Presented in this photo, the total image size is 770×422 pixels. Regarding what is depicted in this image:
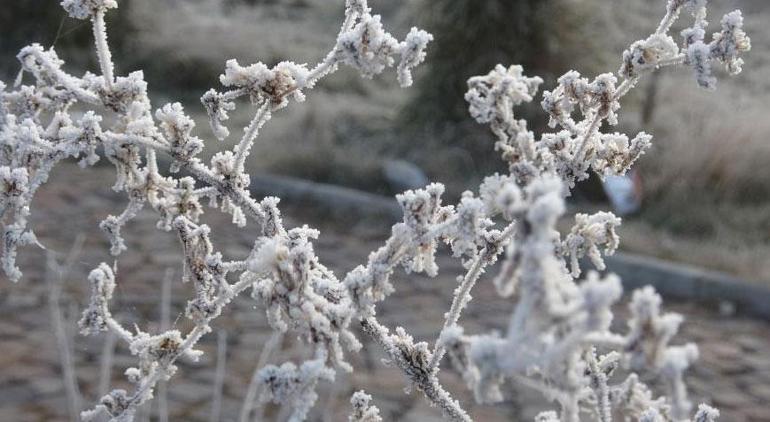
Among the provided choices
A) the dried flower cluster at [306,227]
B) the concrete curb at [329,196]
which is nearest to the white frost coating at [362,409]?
the dried flower cluster at [306,227]

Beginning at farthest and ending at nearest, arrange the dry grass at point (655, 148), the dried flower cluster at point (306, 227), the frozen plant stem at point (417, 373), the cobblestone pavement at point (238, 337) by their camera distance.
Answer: the dry grass at point (655, 148) < the cobblestone pavement at point (238, 337) < the frozen plant stem at point (417, 373) < the dried flower cluster at point (306, 227)

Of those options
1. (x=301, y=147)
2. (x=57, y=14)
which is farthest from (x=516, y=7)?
(x=57, y=14)

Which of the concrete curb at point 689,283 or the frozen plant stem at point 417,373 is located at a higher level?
the concrete curb at point 689,283

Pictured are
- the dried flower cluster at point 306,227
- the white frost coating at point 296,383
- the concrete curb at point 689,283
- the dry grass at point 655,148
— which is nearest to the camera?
the white frost coating at point 296,383

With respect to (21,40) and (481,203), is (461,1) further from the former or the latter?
(481,203)

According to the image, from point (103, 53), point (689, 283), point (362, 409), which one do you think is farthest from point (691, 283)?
point (103, 53)

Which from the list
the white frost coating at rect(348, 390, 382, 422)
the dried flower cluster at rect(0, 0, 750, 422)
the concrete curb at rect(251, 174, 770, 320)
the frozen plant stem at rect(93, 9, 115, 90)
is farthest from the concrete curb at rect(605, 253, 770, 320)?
the frozen plant stem at rect(93, 9, 115, 90)

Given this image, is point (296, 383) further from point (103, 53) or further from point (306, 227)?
point (103, 53)

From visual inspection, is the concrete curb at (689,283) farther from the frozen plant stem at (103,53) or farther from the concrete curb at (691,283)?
the frozen plant stem at (103,53)

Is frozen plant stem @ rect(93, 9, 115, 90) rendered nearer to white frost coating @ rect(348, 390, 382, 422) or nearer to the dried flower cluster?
the dried flower cluster
